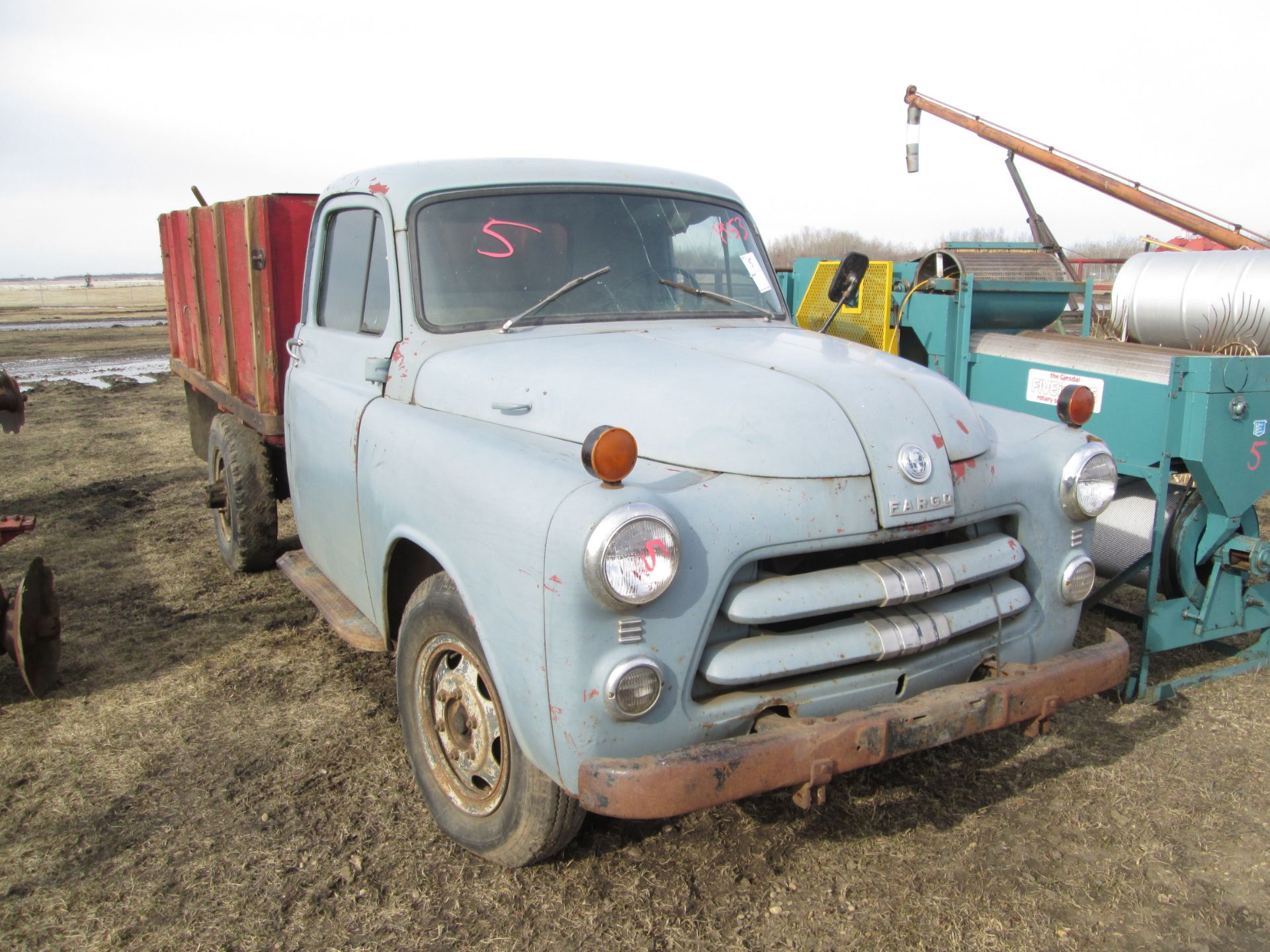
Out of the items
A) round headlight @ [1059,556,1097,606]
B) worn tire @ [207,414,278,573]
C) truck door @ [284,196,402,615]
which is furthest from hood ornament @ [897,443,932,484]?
worn tire @ [207,414,278,573]

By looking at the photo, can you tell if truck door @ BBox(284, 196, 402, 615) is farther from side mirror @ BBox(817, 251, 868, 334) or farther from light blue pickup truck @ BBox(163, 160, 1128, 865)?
side mirror @ BBox(817, 251, 868, 334)

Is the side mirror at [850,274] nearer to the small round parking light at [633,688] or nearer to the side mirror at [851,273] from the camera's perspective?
the side mirror at [851,273]

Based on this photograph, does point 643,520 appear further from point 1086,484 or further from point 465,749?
point 1086,484

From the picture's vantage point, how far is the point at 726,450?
248 centimetres

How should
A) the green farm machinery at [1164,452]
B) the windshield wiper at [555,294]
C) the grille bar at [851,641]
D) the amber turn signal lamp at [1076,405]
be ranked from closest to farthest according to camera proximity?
the grille bar at [851,641] < the amber turn signal lamp at [1076,405] < the windshield wiper at [555,294] < the green farm machinery at [1164,452]

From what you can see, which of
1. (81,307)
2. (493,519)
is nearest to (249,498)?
(493,519)

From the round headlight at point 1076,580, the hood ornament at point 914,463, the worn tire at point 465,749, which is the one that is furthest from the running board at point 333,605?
the round headlight at point 1076,580

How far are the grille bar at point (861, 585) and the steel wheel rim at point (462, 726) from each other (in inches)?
28.7

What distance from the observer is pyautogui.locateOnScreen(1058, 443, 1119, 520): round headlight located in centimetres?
286

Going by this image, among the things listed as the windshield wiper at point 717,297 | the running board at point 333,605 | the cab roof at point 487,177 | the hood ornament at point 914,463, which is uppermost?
the cab roof at point 487,177

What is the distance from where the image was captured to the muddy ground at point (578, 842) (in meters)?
2.52

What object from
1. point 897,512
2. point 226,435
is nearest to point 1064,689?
point 897,512

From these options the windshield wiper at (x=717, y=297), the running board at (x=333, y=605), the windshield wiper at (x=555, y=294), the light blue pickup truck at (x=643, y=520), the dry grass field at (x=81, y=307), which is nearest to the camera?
the light blue pickup truck at (x=643, y=520)

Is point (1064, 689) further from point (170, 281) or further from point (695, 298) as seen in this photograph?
point (170, 281)
